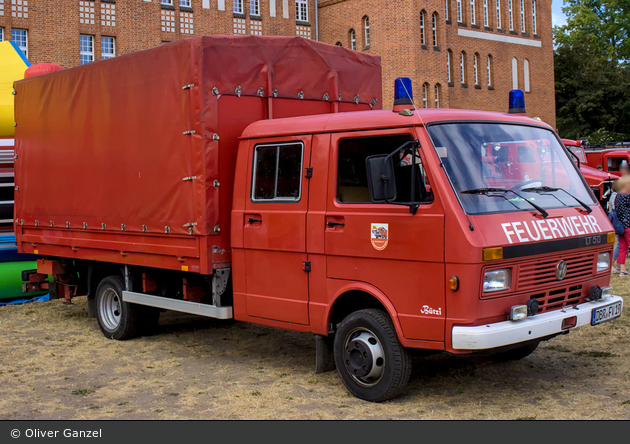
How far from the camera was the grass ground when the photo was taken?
5902mm

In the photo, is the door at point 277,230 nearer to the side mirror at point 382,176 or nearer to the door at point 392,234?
the door at point 392,234

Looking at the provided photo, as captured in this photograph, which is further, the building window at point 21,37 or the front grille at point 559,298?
the building window at point 21,37

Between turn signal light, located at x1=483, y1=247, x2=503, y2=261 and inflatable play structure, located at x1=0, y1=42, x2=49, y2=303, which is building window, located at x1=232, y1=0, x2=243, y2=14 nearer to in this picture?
inflatable play structure, located at x1=0, y1=42, x2=49, y2=303

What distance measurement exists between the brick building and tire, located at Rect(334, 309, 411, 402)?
3307 centimetres

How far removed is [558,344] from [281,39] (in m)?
4.50

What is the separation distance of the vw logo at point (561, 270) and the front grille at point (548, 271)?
3cm

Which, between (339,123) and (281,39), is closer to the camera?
(339,123)

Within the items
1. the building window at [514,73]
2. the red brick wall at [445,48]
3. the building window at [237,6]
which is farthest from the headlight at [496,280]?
the building window at [514,73]

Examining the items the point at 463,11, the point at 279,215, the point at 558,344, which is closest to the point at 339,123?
the point at 279,215

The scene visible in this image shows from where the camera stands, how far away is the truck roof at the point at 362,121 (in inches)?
229

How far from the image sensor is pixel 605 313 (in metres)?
6.21

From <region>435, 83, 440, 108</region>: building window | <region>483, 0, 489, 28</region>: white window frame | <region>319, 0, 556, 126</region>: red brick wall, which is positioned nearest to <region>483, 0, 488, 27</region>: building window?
<region>483, 0, 489, 28</region>: white window frame

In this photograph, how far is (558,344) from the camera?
8.01 m

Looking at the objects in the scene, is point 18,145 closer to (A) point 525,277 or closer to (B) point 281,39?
(B) point 281,39
